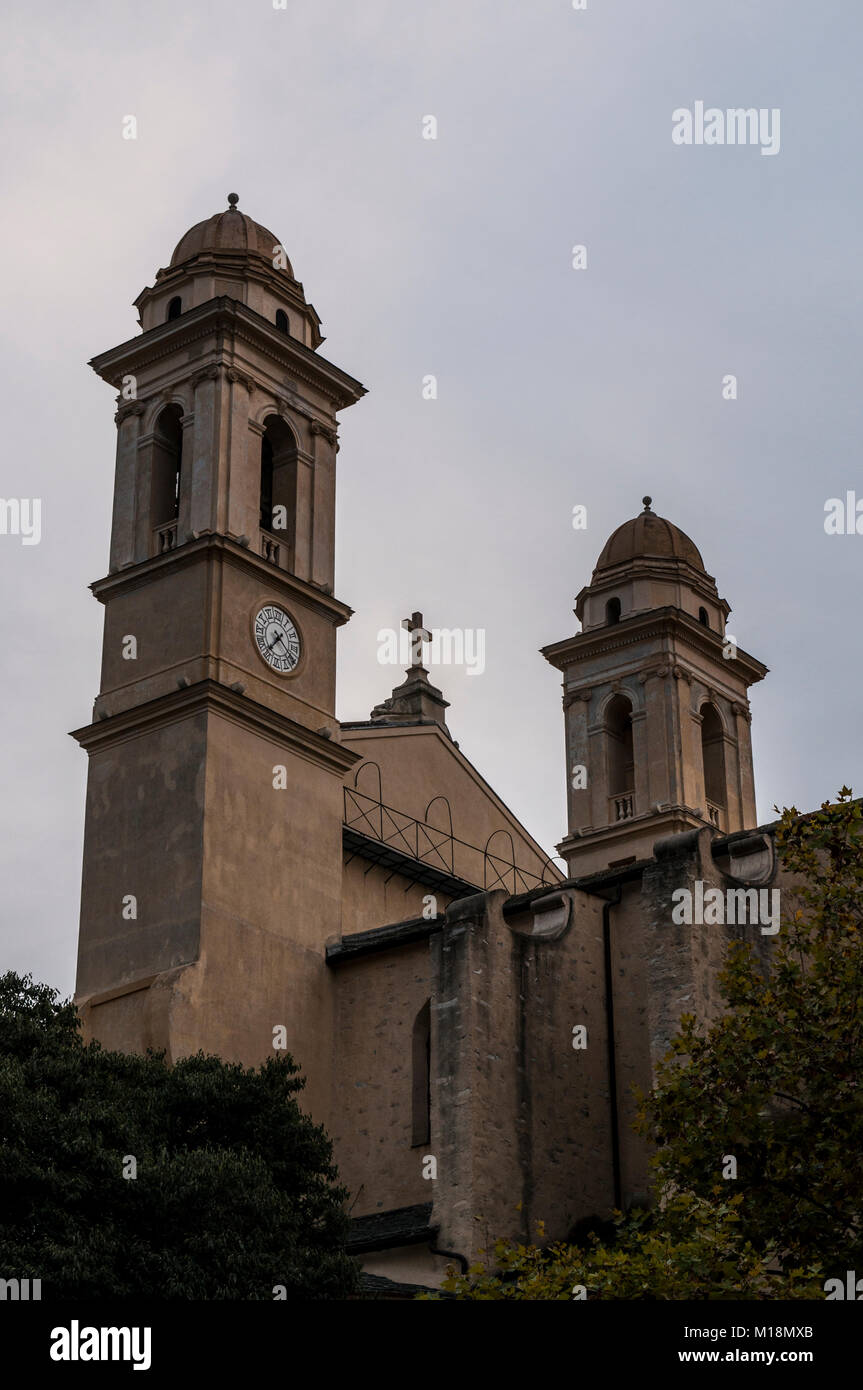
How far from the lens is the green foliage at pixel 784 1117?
17.6 metres

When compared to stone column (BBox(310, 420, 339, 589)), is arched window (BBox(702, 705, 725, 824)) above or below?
below

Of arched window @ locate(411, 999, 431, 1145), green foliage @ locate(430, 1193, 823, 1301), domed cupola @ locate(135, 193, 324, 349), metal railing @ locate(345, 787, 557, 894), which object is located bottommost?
green foliage @ locate(430, 1193, 823, 1301)

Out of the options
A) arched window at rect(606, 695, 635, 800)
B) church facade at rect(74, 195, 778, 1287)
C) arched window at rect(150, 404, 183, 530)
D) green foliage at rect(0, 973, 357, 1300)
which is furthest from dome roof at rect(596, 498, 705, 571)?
green foliage at rect(0, 973, 357, 1300)

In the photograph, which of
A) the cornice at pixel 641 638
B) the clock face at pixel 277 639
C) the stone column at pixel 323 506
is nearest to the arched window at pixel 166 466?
the stone column at pixel 323 506

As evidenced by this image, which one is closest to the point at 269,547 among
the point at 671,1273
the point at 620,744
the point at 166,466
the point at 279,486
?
the point at 279,486

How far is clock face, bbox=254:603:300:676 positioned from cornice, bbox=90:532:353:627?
52 cm

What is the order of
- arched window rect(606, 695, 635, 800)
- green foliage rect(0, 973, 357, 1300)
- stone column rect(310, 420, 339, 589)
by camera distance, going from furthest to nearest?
Answer: 1. arched window rect(606, 695, 635, 800)
2. stone column rect(310, 420, 339, 589)
3. green foliage rect(0, 973, 357, 1300)

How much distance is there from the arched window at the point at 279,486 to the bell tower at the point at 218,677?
0.13 ft

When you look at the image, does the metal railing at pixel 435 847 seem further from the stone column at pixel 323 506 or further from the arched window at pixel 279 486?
the arched window at pixel 279 486

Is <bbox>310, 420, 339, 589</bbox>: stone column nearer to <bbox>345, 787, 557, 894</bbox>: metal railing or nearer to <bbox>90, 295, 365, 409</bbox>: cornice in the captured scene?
<bbox>90, 295, 365, 409</bbox>: cornice

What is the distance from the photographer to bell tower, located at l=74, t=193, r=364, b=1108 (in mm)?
29828
